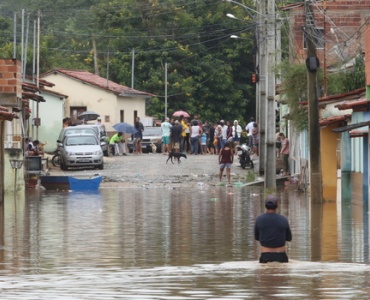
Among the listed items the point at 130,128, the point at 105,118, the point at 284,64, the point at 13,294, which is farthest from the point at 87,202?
the point at 105,118

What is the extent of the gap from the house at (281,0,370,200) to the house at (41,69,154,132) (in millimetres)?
23509

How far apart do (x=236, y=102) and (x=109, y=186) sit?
146 ft

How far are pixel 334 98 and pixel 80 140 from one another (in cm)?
1954

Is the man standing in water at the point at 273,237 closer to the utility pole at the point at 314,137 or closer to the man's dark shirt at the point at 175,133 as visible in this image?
the utility pole at the point at 314,137

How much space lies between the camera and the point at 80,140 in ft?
182

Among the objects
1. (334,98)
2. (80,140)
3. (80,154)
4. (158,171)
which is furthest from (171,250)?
(80,140)

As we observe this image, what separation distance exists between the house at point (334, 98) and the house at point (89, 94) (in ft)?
77.1

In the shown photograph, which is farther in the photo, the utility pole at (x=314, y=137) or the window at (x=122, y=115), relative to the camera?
the window at (x=122, y=115)

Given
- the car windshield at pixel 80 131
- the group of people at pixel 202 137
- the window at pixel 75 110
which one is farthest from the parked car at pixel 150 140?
the car windshield at pixel 80 131

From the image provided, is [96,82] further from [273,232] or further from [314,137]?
[273,232]

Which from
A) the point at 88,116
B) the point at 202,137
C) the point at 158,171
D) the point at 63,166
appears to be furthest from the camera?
the point at 88,116

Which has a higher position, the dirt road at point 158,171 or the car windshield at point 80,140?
the car windshield at point 80,140

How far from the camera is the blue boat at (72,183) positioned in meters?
44.1

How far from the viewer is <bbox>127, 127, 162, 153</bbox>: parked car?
69.5 m
